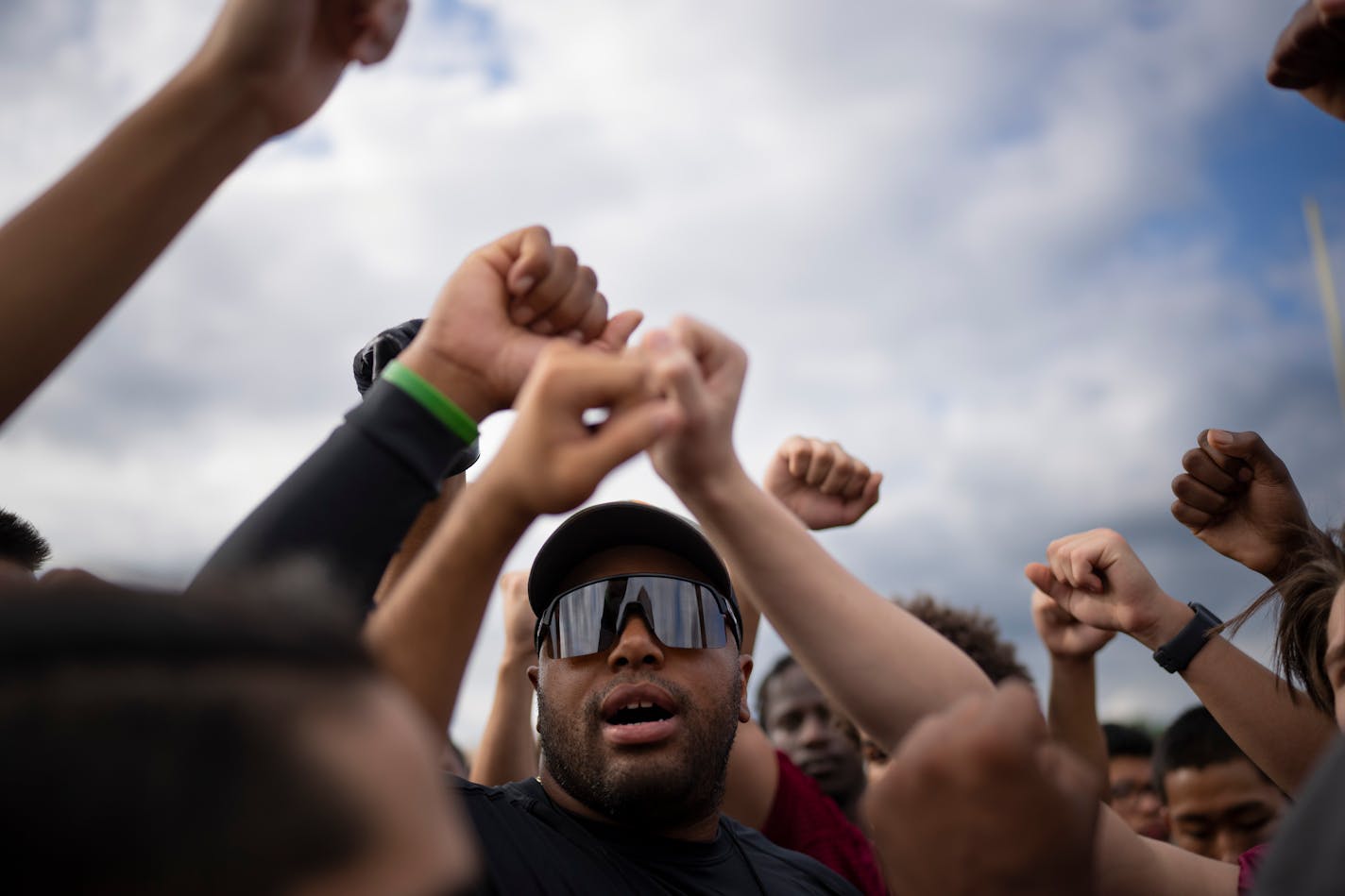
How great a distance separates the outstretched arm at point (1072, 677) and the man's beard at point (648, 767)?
1.14 meters

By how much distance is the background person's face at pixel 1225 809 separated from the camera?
4.05m

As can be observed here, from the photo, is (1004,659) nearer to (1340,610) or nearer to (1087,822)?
(1340,610)

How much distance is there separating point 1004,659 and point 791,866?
99.0 inches

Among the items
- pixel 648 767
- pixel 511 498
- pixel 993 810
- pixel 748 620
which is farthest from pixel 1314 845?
pixel 748 620

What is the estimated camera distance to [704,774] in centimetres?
268

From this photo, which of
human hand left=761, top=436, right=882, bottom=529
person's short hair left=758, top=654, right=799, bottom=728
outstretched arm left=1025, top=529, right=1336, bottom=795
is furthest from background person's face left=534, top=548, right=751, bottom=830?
person's short hair left=758, top=654, right=799, bottom=728

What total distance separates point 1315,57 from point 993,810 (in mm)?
1563

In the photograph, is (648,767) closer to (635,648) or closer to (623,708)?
(623,708)

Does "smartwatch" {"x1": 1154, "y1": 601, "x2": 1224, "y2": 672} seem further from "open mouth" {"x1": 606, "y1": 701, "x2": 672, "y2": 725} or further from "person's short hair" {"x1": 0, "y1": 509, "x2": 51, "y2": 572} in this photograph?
"person's short hair" {"x1": 0, "y1": 509, "x2": 51, "y2": 572}

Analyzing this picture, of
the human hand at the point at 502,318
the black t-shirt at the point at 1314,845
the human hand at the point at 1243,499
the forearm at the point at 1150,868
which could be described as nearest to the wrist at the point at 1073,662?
the human hand at the point at 1243,499

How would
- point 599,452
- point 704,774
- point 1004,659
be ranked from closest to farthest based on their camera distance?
point 599,452
point 704,774
point 1004,659

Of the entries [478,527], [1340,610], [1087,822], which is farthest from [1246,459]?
[478,527]

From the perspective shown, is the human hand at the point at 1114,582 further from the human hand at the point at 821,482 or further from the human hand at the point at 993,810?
the human hand at the point at 993,810

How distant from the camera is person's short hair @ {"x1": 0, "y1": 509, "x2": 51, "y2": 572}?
2.36 meters
